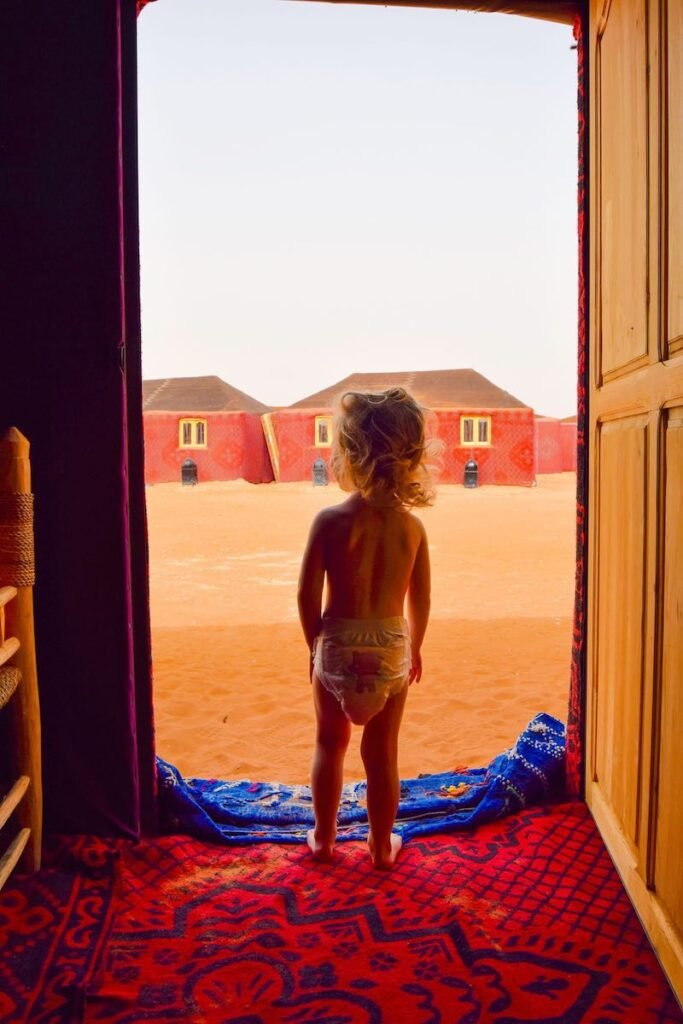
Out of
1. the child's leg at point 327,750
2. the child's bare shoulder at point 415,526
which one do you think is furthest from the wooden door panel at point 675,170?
the child's leg at point 327,750

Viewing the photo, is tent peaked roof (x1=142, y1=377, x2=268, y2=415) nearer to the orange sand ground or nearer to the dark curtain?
the orange sand ground

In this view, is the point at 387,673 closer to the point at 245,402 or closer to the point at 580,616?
the point at 580,616

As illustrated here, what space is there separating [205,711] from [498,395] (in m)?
26.9

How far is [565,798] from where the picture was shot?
9.88ft

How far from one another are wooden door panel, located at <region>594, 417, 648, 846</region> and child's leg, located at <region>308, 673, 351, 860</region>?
878mm

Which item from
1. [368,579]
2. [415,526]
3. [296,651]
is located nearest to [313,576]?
[368,579]

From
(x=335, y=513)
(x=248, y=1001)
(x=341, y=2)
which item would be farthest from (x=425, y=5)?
(x=248, y=1001)

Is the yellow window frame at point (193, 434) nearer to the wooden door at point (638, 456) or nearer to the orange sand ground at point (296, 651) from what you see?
the orange sand ground at point (296, 651)

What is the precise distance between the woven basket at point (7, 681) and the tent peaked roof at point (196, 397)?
88.2ft

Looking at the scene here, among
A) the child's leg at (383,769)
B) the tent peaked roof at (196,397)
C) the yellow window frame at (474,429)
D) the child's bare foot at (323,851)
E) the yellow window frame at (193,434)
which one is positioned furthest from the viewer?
the tent peaked roof at (196,397)

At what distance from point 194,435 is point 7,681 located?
89.1 ft

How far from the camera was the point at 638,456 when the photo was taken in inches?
88.2

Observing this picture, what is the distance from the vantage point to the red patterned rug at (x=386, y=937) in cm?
186

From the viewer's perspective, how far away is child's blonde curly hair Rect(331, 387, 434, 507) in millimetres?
2340
